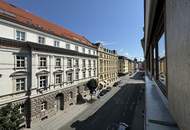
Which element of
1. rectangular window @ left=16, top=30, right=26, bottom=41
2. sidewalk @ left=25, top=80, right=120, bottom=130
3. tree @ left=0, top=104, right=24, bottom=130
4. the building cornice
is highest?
rectangular window @ left=16, top=30, right=26, bottom=41

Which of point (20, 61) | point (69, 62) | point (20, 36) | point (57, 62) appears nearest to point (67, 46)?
point (69, 62)

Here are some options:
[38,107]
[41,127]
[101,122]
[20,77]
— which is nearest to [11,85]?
[20,77]

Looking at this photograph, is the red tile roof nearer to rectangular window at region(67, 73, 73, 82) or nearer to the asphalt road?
rectangular window at region(67, 73, 73, 82)

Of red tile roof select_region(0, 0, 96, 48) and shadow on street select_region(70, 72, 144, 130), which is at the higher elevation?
red tile roof select_region(0, 0, 96, 48)

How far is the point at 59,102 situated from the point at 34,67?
25.2 feet

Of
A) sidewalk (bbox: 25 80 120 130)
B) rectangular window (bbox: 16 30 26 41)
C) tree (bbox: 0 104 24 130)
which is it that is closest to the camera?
tree (bbox: 0 104 24 130)

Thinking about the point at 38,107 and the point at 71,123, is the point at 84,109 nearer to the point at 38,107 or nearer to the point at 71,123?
the point at 71,123

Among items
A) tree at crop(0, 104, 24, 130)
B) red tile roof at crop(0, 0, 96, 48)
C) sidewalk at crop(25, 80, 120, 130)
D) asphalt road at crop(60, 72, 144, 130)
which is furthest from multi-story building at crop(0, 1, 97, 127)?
asphalt road at crop(60, 72, 144, 130)

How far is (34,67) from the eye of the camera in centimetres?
1614

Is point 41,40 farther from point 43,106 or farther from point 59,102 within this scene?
point 59,102

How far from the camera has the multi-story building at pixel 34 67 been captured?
13.5 metres

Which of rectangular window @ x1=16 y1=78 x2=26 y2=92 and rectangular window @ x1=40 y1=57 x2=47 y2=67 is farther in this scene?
rectangular window @ x1=40 y1=57 x2=47 y2=67

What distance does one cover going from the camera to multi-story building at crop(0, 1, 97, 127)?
13.5 m

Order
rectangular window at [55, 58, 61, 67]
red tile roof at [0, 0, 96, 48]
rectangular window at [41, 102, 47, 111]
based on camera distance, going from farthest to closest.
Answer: rectangular window at [55, 58, 61, 67]
rectangular window at [41, 102, 47, 111]
red tile roof at [0, 0, 96, 48]
